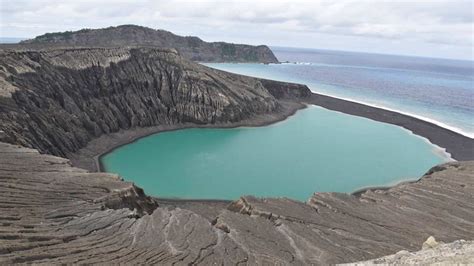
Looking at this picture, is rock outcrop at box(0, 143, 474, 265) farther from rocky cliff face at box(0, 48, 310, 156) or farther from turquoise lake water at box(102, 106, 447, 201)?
rocky cliff face at box(0, 48, 310, 156)

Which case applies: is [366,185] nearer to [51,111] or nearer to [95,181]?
[95,181]

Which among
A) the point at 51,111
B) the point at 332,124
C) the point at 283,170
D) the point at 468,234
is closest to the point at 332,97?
the point at 332,124

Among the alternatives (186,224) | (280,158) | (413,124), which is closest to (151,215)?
(186,224)

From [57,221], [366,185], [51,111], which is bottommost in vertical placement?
[366,185]

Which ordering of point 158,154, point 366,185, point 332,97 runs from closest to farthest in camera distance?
1. point 366,185
2. point 158,154
3. point 332,97

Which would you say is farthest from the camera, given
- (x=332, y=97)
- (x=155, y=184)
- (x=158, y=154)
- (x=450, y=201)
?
(x=332, y=97)

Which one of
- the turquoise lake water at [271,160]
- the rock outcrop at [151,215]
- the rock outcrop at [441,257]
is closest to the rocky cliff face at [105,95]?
the rock outcrop at [151,215]

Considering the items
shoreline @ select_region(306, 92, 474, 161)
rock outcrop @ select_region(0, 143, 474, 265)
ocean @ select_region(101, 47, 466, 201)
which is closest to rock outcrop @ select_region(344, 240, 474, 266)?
rock outcrop @ select_region(0, 143, 474, 265)
